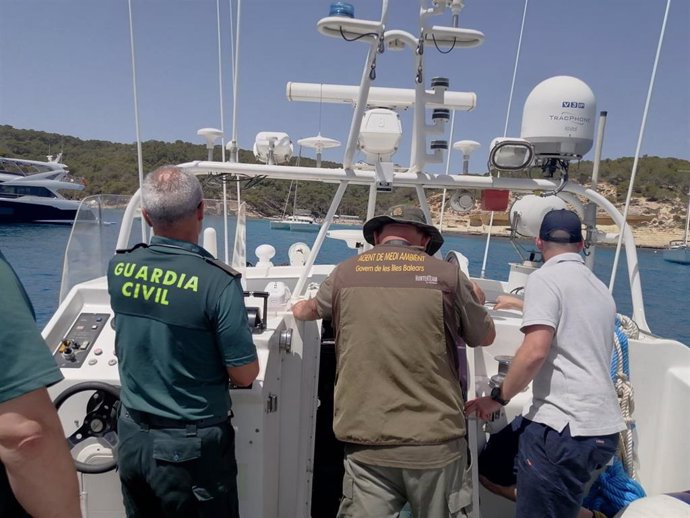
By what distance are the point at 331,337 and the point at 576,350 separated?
1588mm

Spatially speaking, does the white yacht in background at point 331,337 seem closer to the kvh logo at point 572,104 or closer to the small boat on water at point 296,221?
the kvh logo at point 572,104

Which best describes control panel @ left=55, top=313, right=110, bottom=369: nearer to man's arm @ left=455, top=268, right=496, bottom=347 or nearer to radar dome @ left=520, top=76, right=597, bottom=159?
man's arm @ left=455, top=268, right=496, bottom=347

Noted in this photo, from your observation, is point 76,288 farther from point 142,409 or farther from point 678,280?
point 678,280

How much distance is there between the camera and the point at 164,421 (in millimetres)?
1567

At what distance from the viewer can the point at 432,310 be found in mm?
1658

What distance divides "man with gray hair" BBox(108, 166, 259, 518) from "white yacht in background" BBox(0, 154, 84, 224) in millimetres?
41615

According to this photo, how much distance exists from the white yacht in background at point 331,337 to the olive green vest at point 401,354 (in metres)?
0.43

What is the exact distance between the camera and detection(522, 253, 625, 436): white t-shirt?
173 centimetres

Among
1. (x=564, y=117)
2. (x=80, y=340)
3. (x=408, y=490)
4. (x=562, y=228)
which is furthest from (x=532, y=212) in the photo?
(x=80, y=340)

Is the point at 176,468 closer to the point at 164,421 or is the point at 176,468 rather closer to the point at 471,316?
the point at 164,421

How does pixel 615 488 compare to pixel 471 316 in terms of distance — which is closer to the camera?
pixel 471 316

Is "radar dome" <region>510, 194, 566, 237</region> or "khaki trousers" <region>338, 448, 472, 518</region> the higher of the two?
"radar dome" <region>510, 194, 566, 237</region>

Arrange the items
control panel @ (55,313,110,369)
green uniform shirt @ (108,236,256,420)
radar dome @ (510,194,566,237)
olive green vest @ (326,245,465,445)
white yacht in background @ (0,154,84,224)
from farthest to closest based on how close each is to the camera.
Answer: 1. white yacht in background @ (0,154,84,224)
2. radar dome @ (510,194,566,237)
3. control panel @ (55,313,110,369)
4. olive green vest @ (326,245,465,445)
5. green uniform shirt @ (108,236,256,420)

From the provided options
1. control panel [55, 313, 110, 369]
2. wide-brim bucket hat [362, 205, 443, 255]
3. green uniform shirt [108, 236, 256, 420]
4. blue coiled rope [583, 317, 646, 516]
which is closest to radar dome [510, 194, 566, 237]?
blue coiled rope [583, 317, 646, 516]
